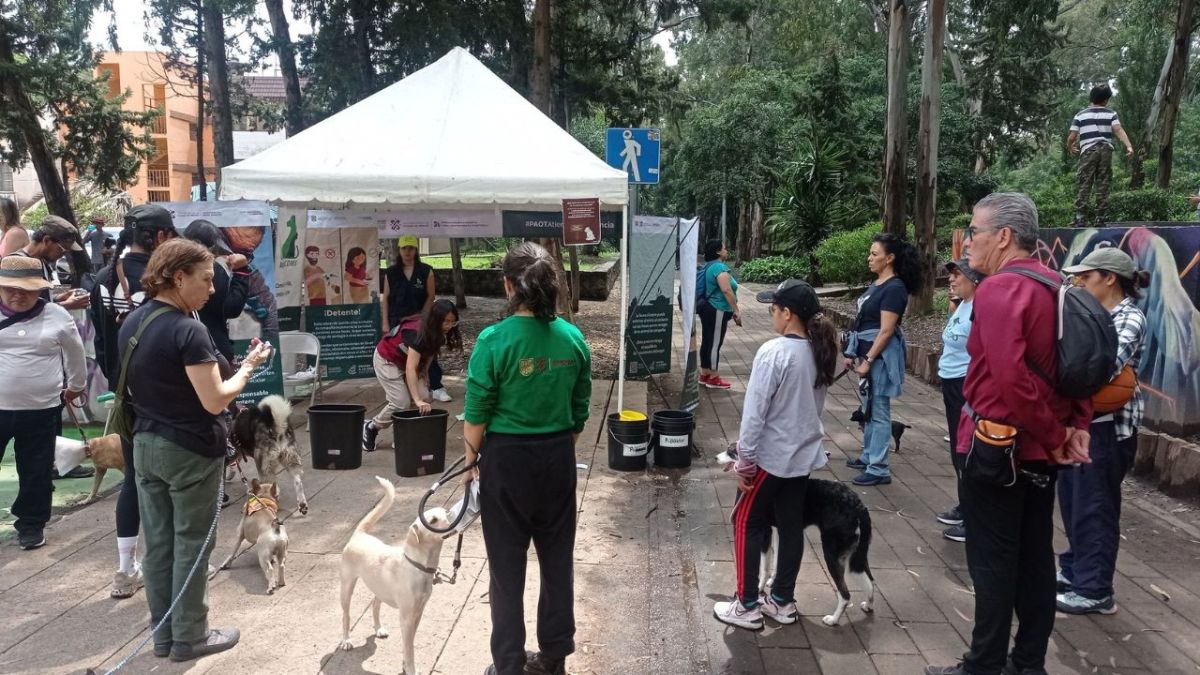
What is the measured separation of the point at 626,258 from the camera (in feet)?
24.9

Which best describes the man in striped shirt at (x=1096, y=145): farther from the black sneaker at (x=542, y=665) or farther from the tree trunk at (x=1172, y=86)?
the tree trunk at (x=1172, y=86)

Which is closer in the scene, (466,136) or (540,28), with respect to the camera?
(466,136)

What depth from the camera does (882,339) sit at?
5.66 meters

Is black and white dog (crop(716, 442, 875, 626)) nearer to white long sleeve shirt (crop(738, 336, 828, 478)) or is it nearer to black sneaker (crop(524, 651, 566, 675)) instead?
white long sleeve shirt (crop(738, 336, 828, 478))

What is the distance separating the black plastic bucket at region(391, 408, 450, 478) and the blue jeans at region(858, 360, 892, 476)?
3.31 meters

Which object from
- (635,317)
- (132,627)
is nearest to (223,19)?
(635,317)

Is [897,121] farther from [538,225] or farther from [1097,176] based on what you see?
[538,225]

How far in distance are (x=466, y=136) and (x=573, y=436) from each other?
5.47 metres

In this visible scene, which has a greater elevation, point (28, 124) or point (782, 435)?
point (28, 124)

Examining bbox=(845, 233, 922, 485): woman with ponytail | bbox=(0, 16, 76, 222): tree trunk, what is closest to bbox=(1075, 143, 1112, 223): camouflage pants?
bbox=(845, 233, 922, 485): woman with ponytail

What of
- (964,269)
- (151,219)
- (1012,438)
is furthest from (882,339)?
(151,219)

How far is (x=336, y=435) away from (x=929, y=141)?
11.5 m

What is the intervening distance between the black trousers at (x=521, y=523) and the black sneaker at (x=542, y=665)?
0.15 m

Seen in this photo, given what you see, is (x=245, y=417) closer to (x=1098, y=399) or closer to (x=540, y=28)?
(x=1098, y=399)
